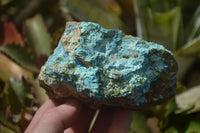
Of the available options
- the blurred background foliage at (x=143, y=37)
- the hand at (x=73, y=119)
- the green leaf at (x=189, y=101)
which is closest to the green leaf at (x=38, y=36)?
the blurred background foliage at (x=143, y=37)

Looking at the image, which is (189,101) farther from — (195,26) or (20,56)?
(20,56)

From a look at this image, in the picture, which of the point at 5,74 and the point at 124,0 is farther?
the point at 124,0

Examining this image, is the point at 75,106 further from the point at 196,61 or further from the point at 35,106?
the point at 196,61

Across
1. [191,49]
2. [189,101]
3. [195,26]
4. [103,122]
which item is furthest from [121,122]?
[195,26]

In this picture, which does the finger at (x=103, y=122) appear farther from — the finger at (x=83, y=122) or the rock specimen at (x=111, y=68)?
the rock specimen at (x=111, y=68)

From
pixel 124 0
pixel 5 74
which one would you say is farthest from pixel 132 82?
pixel 124 0

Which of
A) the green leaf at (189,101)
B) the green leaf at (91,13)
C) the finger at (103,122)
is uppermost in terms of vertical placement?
the green leaf at (91,13)
